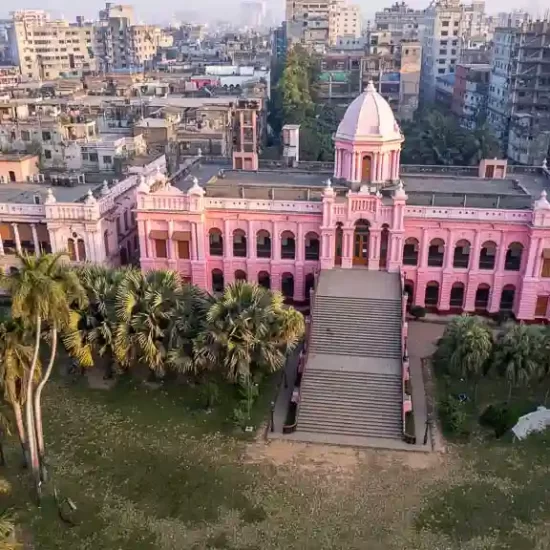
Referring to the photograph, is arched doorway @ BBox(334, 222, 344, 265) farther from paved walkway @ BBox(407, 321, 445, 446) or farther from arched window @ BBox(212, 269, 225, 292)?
arched window @ BBox(212, 269, 225, 292)

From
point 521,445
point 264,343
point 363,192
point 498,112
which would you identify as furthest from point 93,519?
point 498,112

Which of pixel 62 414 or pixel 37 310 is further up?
pixel 37 310

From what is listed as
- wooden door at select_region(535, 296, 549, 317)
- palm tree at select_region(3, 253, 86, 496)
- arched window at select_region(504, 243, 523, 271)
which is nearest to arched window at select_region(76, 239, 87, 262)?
palm tree at select_region(3, 253, 86, 496)

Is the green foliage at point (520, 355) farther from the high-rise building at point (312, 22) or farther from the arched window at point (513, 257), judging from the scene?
the high-rise building at point (312, 22)

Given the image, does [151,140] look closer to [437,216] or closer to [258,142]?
[258,142]

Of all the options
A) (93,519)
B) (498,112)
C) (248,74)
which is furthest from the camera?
(248,74)

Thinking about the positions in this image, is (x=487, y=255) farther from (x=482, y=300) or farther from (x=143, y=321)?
(x=143, y=321)

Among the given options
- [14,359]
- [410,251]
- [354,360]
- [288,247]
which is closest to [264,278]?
[288,247]
